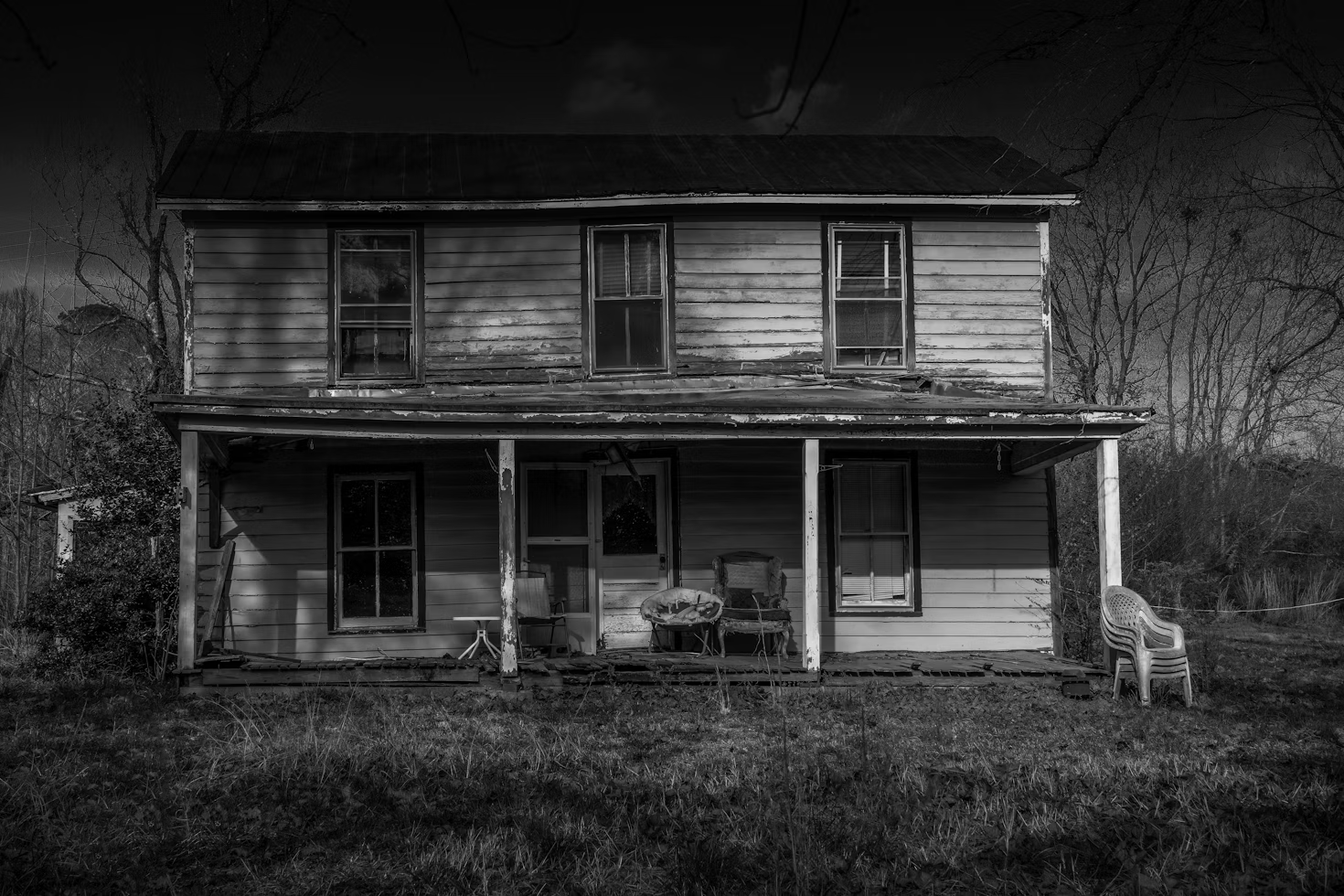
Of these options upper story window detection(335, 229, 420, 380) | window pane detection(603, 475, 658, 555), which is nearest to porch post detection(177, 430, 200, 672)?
upper story window detection(335, 229, 420, 380)

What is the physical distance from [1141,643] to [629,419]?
16.2ft

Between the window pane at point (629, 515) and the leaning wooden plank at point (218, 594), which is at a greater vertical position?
the window pane at point (629, 515)

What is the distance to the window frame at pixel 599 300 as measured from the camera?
12.0 meters

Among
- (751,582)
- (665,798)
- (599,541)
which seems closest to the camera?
(665,798)

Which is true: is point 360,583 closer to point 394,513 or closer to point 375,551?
point 375,551

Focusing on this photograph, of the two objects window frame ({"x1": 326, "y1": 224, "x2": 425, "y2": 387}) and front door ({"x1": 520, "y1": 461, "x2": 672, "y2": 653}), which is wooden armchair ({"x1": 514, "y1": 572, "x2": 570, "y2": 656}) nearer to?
front door ({"x1": 520, "y1": 461, "x2": 672, "y2": 653})

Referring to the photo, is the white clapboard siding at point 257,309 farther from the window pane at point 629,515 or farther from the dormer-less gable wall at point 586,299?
the window pane at point 629,515

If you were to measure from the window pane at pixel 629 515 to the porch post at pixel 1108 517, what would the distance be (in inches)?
181

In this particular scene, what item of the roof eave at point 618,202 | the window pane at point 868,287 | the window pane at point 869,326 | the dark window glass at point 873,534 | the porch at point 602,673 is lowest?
the porch at point 602,673

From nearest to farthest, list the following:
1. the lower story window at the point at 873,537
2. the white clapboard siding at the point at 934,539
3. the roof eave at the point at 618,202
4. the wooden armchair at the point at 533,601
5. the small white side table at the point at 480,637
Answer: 1. the small white side table at the point at 480,637
2. the wooden armchair at the point at 533,601
3. the roof eave at the point at 618,202
4. the white clapboard siding at the point at 934,539
5. the lower story window at the point at 873,537

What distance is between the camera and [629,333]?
12.1 m

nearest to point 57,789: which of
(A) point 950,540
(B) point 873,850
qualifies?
(B) point 873,850

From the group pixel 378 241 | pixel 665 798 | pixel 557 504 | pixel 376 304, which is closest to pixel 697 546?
pixel 557 504

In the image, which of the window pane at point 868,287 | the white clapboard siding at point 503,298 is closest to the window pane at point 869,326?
the window pane at point 868,287
